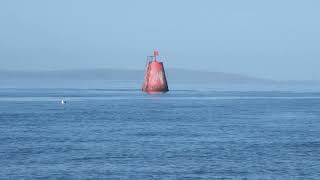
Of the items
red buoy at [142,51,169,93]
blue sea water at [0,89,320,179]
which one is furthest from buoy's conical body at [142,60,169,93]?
blue sea water at [0,89,320,179]

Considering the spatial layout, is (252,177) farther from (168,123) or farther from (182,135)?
(168,123)

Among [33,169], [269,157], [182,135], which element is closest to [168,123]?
[182,135]

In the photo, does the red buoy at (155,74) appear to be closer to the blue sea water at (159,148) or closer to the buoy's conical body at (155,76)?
the buoy's conical body at (155,76)

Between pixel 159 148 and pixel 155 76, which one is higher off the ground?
pixel 155 76

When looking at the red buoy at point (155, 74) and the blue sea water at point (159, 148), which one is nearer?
the blue sea water at point (159, 148)

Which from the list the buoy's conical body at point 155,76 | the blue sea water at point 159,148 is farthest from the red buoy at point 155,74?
the blue sea water at point 159,148

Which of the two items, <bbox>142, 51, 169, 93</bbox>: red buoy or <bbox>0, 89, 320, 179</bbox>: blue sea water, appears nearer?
<bbox>0, 89, 320, 179</bbox>: blue sea water

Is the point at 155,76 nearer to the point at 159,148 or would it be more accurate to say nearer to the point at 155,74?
the point at 155,74

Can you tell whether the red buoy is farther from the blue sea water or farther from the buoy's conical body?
the blue sea water

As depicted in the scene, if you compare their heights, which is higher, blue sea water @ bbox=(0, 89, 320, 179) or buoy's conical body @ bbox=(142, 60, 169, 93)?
buoy's conical body @ bbox=(142, 60, 169, 93)

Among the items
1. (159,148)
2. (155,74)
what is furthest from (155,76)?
(159,148)

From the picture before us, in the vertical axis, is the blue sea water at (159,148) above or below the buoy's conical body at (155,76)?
below

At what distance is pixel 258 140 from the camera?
220 ft

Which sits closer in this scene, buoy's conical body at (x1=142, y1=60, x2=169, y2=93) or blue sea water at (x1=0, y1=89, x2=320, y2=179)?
blue sea water at (x1=0, y1=89, x2=320, y2=179)
